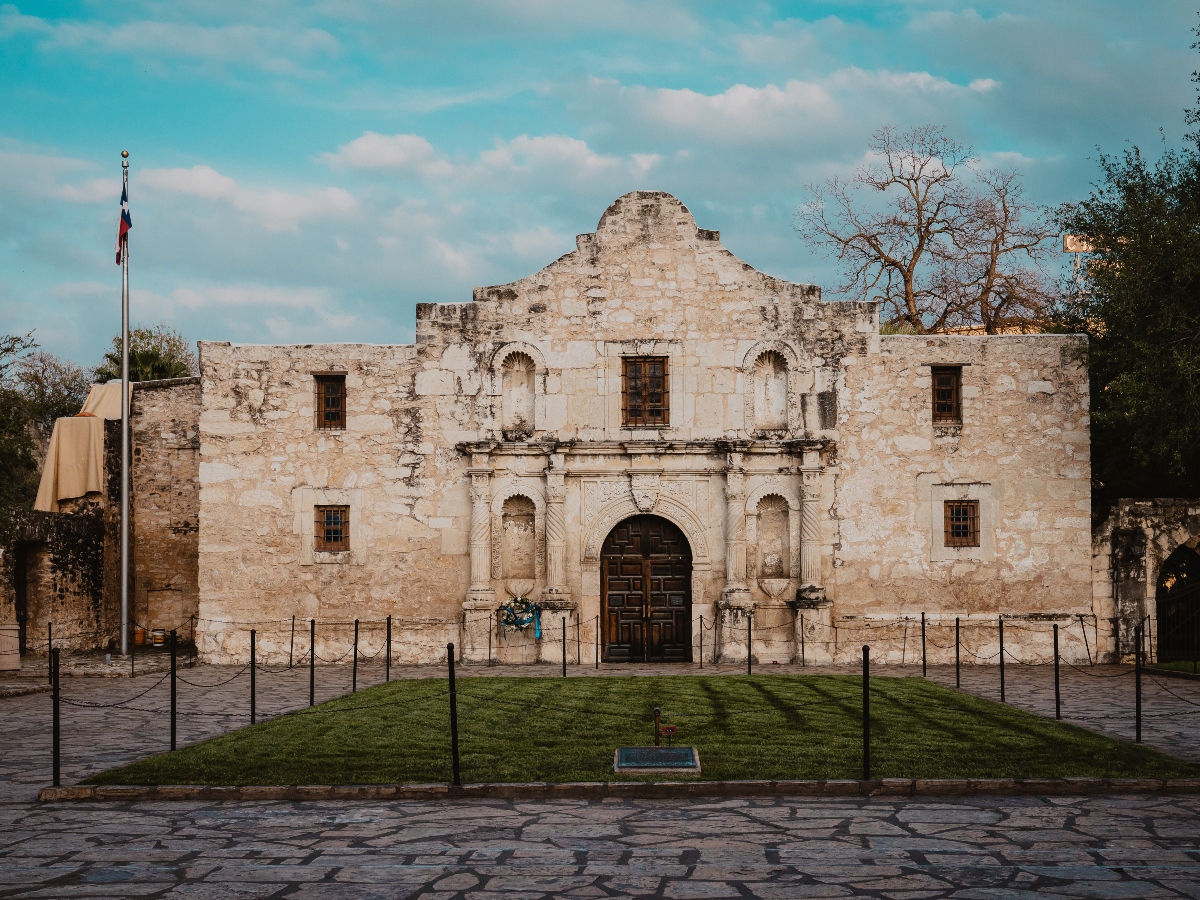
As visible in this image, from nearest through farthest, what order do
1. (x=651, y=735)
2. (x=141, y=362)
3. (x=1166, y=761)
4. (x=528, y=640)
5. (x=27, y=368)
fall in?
1. (x=1166, y=761)
2. (x=651, y=735)
3. (x=528, y=640)
4. (x=141, y=362)
5. (x=27, y=368)

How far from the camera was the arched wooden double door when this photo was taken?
71.8ft

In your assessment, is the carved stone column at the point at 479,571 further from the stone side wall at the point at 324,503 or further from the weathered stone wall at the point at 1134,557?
the weathered stone wall at the point at 1134,557

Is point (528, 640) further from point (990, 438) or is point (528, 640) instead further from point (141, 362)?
point (141, 362)

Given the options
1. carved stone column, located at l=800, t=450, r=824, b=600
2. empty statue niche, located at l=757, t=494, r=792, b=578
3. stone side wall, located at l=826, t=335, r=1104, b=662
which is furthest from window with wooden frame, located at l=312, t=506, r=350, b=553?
stone side wall, located at l=826, t=335, r=1104, b=662

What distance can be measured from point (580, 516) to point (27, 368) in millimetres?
29017

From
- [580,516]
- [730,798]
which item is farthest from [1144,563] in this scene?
[730,798]

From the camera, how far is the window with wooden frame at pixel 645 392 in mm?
22250

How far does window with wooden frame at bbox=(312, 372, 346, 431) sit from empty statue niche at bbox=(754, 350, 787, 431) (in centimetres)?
773

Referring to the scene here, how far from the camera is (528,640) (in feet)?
70.9

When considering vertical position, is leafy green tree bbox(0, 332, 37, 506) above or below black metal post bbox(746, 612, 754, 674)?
above

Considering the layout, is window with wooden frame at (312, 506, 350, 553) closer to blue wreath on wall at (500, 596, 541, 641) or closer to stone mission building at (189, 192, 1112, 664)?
stone mission building at (189, 192, 1112, 664)

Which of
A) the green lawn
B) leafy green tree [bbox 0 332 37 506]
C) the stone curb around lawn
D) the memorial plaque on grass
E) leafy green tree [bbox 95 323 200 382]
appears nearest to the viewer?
the stone curb around lawn

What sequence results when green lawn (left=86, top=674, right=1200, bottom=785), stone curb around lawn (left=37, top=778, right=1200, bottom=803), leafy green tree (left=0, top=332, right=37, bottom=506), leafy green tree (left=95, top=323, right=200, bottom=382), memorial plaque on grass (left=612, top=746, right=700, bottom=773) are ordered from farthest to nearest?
leafy green tree (left=95, top=323, right=200, bottom=382) → leafy green tree (left=0, top=332, right=37, bottom=506) → green lawn (left=86, top=674, right=1200, bottom=785) → memorial plaque on grass (left=612, top=746, right=700, bottom=773) → stone curb around lawn (left=37, top=778, right=1200, bottom=803)

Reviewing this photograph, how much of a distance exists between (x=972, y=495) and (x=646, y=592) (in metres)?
6.23
